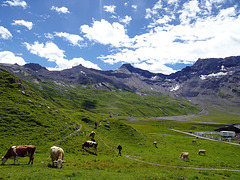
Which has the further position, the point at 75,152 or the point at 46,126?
the point at 46,126

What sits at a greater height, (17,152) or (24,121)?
(24,121)

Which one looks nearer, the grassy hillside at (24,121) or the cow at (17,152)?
the cow at (17,152)

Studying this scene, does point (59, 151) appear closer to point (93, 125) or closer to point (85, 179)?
point (85, 179)

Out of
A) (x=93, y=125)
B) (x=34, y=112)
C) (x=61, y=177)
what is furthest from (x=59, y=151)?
(x=93, y=125)

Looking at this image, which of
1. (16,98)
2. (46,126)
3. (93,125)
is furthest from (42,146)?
(93,125)

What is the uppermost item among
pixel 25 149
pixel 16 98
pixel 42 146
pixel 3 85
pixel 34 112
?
pixel 3 85

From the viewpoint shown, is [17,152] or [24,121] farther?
[24,121]

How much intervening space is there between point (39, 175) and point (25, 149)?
772 centimetres

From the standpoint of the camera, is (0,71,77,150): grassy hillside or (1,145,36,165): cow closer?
(1,145,36,165): cow

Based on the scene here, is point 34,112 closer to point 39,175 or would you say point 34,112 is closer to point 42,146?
point 42,146

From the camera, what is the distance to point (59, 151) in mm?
25031

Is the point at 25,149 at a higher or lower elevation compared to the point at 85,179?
higher

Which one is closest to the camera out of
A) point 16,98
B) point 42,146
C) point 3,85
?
point 42,146

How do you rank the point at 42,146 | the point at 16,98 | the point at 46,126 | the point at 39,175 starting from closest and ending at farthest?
the point at 39,175
the point at 42,146
the point at 46,126
the point at 16,98
